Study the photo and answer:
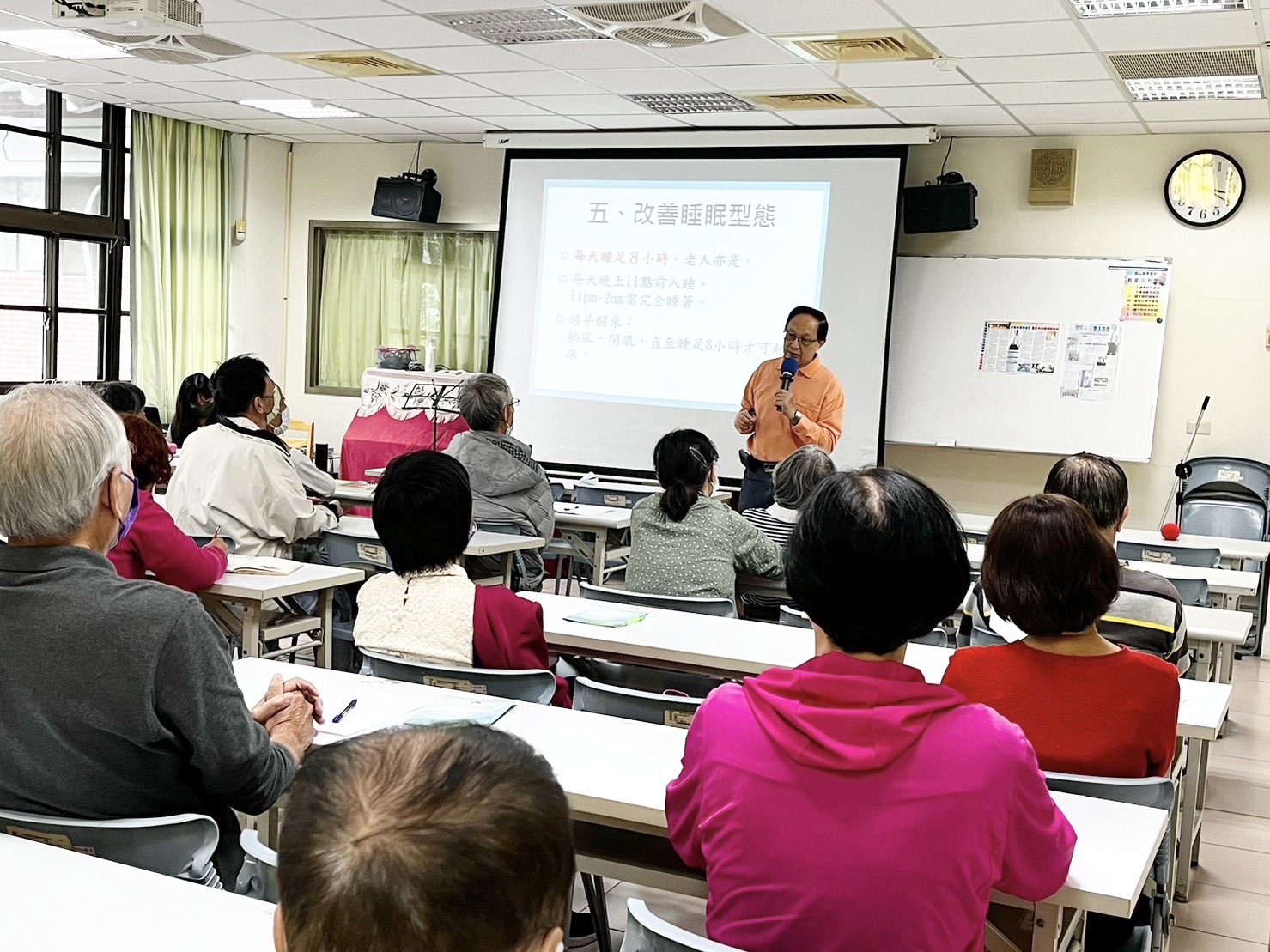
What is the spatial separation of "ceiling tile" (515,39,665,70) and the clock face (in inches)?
127

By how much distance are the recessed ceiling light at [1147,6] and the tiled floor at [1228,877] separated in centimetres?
Answer: 294

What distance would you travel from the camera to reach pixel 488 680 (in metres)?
2.59

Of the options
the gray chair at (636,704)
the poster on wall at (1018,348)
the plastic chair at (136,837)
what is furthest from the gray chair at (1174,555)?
the plastic chair at (136,837)

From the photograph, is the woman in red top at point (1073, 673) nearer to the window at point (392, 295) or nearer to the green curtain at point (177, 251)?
the window at point (392, 295)

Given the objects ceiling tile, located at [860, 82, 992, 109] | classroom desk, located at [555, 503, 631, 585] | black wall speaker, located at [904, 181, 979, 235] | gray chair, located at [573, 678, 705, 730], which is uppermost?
ceiling tile, located at [860, 82, 992, 109]

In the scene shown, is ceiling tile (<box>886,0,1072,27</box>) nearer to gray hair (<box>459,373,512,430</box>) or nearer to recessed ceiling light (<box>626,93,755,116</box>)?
recessed ceiling light (<box>626,93,755,116</box>)

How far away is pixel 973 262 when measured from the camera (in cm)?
776

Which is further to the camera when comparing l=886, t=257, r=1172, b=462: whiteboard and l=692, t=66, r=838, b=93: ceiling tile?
l=886, t=257, r=1172, b=462: whiteboard

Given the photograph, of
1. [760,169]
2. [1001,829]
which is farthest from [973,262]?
[1001,829]

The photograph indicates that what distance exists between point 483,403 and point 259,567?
5.04 ft

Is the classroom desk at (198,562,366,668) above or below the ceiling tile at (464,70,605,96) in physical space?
below

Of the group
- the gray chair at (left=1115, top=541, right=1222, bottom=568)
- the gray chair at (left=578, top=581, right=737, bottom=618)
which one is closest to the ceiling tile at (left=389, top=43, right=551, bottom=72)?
the gray chair at (left=578, top=581, right=737, bottom=618)

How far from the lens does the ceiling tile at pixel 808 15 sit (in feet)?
16.9

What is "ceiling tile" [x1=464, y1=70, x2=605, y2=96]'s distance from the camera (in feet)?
22.4
